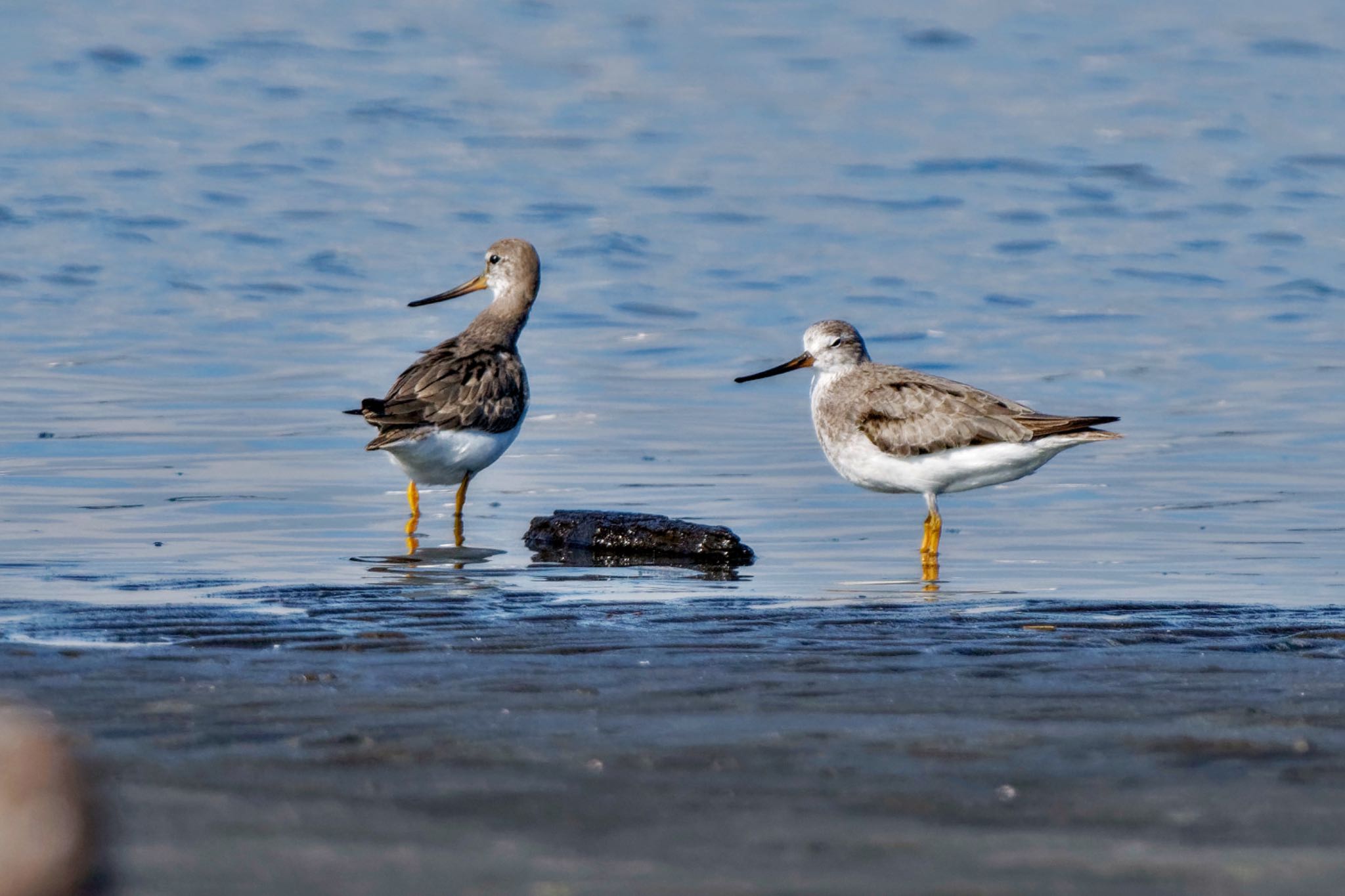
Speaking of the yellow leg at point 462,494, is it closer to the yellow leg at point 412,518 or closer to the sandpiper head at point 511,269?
the yellow leg at point 412,518

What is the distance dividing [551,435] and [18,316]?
615 centimetres

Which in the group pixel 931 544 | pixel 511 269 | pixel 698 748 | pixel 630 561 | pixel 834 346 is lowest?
pixel 931 544

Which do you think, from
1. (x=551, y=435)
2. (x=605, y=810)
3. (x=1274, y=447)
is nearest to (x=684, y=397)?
(x=551, y=435)

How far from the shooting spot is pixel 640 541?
923 cm

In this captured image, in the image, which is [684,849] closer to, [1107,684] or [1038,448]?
[1107,684]

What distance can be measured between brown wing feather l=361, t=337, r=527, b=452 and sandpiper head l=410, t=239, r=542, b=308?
4.25ft

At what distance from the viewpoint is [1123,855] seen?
407 centimetres

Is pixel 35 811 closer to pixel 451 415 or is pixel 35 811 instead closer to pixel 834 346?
pixel 451 415

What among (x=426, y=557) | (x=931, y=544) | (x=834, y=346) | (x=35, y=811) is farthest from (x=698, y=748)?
(x=834, y=346)

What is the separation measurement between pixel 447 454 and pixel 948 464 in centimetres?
289

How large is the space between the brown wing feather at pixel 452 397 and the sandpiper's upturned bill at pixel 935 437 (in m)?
1.95

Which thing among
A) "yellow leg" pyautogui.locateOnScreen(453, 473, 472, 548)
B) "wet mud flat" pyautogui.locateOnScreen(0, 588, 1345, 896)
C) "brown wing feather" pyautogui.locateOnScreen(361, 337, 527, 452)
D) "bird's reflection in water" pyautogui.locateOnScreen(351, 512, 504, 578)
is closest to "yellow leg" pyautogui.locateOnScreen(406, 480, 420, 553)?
"bird's reflection in water" pyautogui.locateOnScreen(351, 512, 504, 578)

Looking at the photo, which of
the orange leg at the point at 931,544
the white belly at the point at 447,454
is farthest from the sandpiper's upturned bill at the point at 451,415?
the orange leg at the point at 931,544

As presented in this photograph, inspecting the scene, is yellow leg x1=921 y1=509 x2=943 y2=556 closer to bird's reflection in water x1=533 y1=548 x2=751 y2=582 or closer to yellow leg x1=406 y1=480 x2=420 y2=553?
bird's reflection in water x1=533 y1=548 x2=751 y2=582
